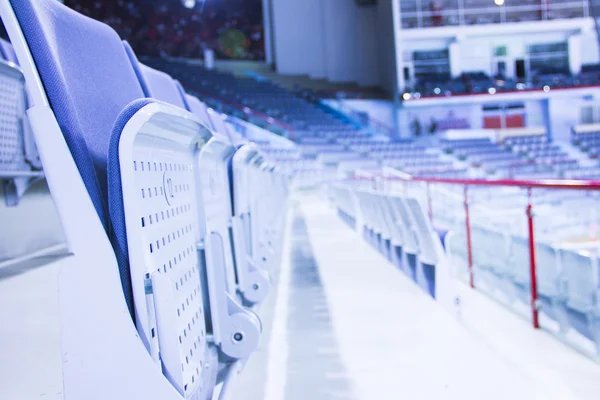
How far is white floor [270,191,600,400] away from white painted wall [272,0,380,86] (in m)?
14.0

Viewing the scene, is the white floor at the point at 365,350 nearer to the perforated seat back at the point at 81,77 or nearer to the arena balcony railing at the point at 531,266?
the arena balcony railing at the point at 531,266

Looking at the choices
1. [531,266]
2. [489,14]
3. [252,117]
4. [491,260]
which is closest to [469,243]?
[491,260]

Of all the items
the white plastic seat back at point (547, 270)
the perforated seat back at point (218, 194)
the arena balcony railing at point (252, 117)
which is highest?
the arena balcony railing at point (252, 117)

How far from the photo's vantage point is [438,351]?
104 centimetres

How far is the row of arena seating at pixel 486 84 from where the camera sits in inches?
544

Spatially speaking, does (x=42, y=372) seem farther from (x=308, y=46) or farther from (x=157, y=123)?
(x=308, y=46)

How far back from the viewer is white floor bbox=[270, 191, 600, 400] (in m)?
0.88

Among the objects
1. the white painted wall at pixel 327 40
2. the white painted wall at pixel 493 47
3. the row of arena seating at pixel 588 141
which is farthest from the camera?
the white painted wall at pixel 327 40

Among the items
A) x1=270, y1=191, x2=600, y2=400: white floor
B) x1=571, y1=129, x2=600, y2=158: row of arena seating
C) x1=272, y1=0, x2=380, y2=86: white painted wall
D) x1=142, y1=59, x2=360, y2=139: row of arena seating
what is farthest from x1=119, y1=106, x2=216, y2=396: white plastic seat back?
A: x1=272, y1=0, x2=380, y2=86: white painted wall

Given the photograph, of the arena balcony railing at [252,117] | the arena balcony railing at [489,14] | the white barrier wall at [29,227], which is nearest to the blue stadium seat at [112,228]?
the white barrier wall at [29,227]

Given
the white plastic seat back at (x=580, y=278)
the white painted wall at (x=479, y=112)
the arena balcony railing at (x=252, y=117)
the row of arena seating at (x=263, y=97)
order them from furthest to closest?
the white painted wall at (x=479, y=112)
the row of arena seating at (x=263, y=97)
the arena balcony railing at (x=252, y=117)
the white plastic seat back at (x=580, y=278)

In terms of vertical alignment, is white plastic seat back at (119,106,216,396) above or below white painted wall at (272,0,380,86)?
below

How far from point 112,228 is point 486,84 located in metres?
14.6

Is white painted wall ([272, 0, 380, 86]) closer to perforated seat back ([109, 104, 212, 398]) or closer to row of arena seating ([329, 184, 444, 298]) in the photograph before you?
row of arena seating ([329, 184, 444, 298])
